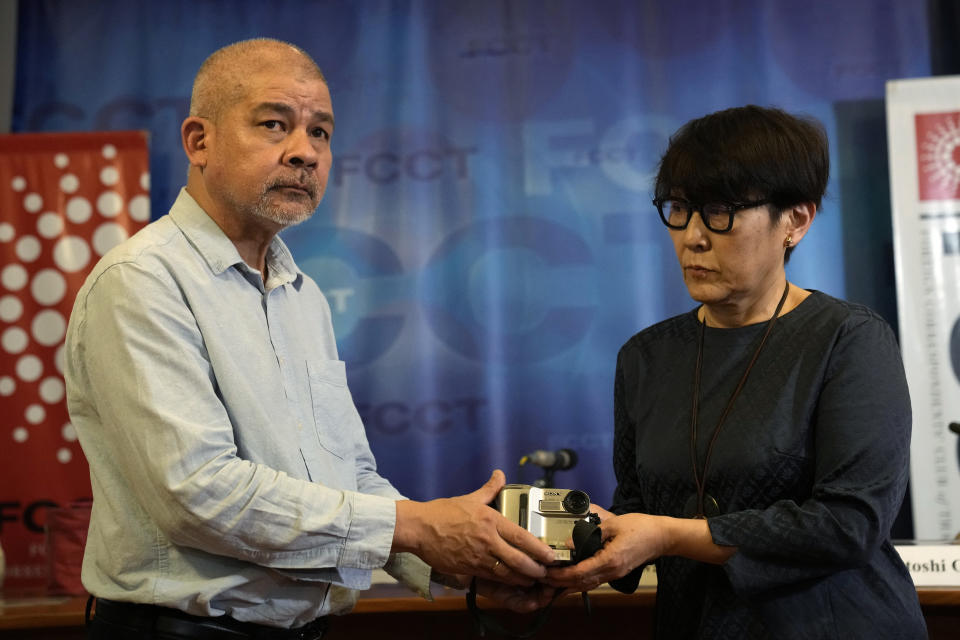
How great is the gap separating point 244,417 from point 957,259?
9.57 feet

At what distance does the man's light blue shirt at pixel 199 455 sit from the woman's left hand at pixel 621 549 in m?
0.34

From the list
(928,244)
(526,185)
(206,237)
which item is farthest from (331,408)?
(928,244)

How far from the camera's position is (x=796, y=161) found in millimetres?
1615

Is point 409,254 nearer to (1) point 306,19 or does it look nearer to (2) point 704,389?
(1) point 306,19

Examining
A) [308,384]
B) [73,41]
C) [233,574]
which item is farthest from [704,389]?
[73,41]

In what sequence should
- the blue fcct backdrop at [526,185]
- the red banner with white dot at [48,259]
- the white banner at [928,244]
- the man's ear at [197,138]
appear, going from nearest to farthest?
the man's ear at [197,138]
the white banner at [928,244]
the red banner with white dot at [48,259]
the blue fcct backdrop at [526,185]

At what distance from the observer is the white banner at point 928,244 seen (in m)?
3.42

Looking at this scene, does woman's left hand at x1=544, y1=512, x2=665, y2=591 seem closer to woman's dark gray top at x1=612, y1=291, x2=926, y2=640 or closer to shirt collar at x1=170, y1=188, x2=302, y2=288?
woman's dark gray top at x1=612, y1=291, x2=926, y2=640

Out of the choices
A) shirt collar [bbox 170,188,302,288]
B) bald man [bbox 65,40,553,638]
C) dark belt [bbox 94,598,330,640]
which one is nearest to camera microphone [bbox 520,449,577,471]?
bald man [bbox 65,40,553,638]

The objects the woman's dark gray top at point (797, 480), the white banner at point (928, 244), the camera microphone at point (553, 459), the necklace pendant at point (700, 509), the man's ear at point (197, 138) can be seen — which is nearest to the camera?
the woman's dark gray top at point (797, 480)

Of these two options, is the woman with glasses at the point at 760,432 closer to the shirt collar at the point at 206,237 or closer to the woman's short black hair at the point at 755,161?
the woman's short black hair at the point at 755,161

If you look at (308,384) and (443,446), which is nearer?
(308,384)

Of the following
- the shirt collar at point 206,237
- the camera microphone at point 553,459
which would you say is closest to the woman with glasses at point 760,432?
the shirt collar at point 206,237

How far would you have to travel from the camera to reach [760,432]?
1.54 m
